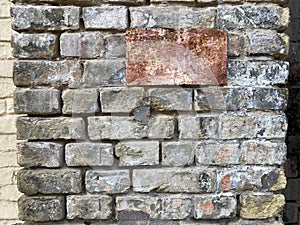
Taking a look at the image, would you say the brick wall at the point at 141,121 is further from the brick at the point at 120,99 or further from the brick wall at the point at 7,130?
the brick wall at the point at 7,130

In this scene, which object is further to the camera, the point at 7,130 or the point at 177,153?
the point at 7,130

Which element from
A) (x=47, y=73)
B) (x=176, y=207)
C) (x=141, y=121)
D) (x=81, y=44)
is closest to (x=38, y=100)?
(x=47, y=73)

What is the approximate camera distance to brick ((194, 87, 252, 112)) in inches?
54.3

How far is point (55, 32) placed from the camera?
1.35m

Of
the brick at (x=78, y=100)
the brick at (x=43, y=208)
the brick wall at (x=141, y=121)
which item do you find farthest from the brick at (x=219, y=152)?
the brick at (x=43, y=208)

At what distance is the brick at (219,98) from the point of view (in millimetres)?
1379

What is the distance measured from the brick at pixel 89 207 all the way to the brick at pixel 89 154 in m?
0.11

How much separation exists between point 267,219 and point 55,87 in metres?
0.82

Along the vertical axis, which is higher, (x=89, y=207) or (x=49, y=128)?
(x=49, y=128)

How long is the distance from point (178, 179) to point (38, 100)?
517mm

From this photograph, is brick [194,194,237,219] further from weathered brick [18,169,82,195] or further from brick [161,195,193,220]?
weathered brick [18,169,82,195]

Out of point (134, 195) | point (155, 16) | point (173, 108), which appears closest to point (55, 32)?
point (155, 16)

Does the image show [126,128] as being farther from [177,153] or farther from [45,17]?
[45,17]

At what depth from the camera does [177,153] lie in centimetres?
139
